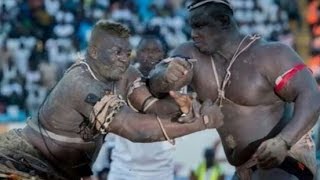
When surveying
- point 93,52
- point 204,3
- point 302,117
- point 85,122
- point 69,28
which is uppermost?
point 204,3

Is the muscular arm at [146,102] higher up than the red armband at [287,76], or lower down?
lower down

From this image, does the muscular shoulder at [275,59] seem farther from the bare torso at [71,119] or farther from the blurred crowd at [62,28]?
the blurred crowd at [62,28]

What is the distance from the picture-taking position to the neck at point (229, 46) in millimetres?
6113

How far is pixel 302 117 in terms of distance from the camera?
5719 millimetres

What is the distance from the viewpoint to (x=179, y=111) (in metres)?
5.65

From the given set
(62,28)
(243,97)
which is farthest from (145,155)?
(62,28)

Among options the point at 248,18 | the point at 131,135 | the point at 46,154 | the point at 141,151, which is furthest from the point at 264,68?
the point at 248,18

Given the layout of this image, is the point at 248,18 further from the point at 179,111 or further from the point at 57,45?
the point at 179,111

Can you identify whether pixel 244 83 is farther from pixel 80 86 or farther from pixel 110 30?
pixel 80 86

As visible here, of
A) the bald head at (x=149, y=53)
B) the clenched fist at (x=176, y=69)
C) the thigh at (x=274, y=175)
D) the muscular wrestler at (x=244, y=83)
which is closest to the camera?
the clenched fist at (x=176, y=69)

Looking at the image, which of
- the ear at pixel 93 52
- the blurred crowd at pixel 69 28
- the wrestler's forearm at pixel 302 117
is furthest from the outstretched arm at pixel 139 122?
the blurred crowd at pixel 69 28

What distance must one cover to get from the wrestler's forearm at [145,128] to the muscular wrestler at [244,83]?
39 centimetres

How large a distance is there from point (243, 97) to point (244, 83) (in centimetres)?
9

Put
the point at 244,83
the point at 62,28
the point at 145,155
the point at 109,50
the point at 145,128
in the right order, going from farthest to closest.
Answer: the point at 62,28 < the point at 145,155 < the point at 244,83 < the point at 109,50 < the point at 145,128
